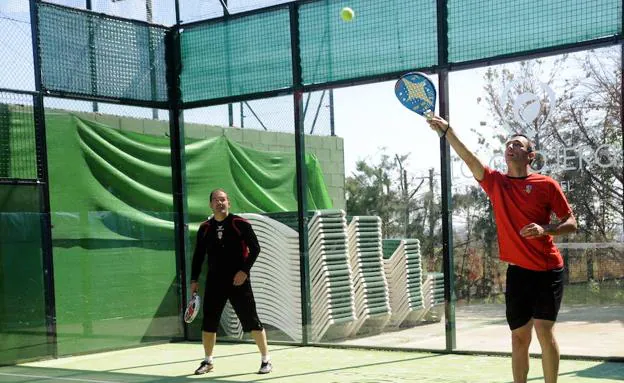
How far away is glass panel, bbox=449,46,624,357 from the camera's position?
26.9ft

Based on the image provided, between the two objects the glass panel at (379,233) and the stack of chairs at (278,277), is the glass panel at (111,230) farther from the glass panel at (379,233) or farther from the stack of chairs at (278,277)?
the glass panel at (379,233)

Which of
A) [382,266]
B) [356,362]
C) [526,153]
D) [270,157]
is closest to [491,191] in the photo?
[526,153]

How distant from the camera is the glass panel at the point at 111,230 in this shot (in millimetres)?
10094

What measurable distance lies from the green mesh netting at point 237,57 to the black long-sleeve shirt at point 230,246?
237 centimetres

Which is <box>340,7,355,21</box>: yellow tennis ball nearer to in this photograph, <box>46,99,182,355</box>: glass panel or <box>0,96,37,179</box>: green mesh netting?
<box>46,99,182,355</box>: glass panel

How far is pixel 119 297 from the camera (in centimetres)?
1058

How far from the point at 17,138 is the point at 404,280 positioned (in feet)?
14.3

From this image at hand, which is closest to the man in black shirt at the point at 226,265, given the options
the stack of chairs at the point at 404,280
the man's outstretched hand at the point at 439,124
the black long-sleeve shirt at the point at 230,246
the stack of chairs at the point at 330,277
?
the black long-sleeve shirt at the point at 230,246

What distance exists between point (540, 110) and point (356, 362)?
9.68ft

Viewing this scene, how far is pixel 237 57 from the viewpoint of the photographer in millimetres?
10703

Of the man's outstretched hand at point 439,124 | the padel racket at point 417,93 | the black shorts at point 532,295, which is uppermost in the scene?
the padel racket at point 417,93

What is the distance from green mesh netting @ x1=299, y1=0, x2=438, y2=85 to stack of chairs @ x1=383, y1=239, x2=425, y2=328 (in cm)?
185

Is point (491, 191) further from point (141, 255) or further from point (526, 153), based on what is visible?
point (141, 255)

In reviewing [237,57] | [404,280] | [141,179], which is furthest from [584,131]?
[141,179]
